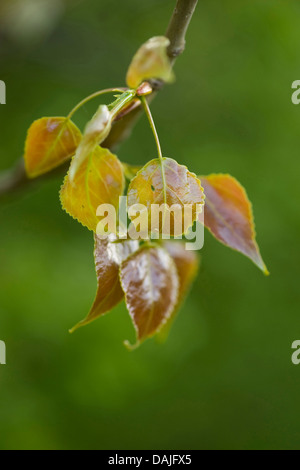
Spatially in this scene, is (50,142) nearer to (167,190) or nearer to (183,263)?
(167,190)

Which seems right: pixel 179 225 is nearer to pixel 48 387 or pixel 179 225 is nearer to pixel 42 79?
pixel 48 387

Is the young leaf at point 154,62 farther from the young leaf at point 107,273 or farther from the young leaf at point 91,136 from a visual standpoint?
the young leaf at point 107,273

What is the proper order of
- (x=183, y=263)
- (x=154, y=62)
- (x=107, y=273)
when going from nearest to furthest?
1. (x=154, y=62)
2. (x=107, y=273)
3. (x=183, y=263)

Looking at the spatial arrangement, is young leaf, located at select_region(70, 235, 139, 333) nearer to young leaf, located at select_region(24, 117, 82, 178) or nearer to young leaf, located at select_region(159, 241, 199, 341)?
young leaf, located at select_region(24, 117, 82, 178)

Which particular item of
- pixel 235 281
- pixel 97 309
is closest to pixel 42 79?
pixel 235 281

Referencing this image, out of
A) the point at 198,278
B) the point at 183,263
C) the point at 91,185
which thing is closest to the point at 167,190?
the point at 91,185

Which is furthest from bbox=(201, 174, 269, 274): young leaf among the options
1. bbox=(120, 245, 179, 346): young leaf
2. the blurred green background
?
the blurred green background
